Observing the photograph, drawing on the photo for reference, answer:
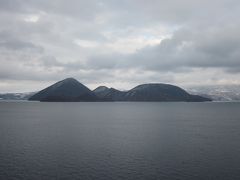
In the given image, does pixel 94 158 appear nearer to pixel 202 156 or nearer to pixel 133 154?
pixel 133 154

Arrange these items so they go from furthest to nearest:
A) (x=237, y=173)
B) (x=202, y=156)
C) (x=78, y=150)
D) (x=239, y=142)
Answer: (x=239, y=142) → (x=78, y=150) → (x=202, y=156) → (x=237, y=173)

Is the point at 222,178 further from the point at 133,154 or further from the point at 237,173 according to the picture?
the point at 133,154

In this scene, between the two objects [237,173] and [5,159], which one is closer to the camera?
[237,173]

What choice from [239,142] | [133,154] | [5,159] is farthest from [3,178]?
[239,142]

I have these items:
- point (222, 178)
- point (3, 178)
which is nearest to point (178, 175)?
point (222, 178)

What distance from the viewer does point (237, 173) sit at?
62844mm

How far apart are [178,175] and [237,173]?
1543 centimetres

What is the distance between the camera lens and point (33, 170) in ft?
211

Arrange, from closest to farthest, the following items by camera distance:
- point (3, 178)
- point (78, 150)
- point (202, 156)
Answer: point (3, 178)
point (202, 156)
point (78, 150)

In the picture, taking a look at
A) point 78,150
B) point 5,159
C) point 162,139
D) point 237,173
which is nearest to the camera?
point 237,173

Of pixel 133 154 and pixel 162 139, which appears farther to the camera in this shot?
pixel 162 139

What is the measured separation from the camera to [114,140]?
106 m

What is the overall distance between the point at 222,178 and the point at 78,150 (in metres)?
48.0

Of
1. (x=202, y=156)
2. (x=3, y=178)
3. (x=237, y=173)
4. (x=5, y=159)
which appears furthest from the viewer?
(x=202, y=156)
